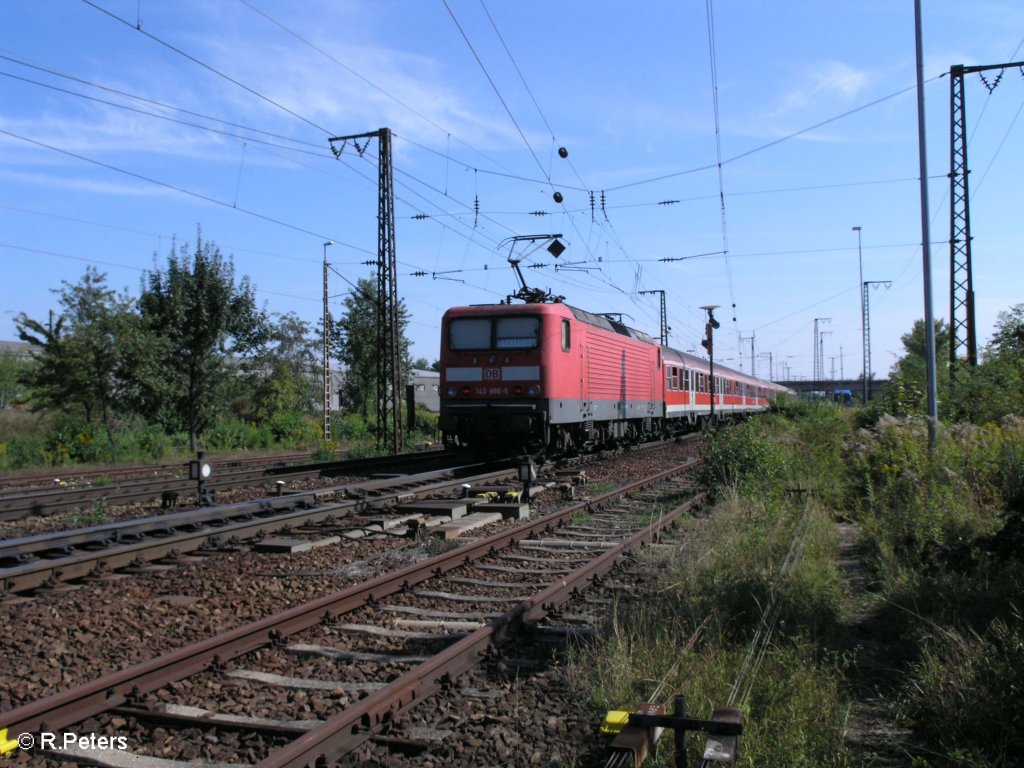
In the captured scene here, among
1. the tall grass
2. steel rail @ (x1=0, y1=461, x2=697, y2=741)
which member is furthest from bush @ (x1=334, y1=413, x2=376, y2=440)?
the tall grass

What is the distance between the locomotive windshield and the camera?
16.2m

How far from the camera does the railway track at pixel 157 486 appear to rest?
1186 cm

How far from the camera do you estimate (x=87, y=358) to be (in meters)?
24.2

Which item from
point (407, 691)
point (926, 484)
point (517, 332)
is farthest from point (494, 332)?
point (407, 691)

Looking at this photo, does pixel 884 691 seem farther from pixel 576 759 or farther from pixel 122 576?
pixel 122 576

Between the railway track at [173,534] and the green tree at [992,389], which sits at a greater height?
the green tree at [992,389]

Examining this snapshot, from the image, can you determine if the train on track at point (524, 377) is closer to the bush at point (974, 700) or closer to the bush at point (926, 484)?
the bush at point (926, 484)

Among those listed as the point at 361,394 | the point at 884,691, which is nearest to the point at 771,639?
the point at 884,691

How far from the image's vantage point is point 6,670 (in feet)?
15.8

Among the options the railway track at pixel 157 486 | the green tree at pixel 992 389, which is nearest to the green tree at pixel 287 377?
the railway track at pixel 157 486

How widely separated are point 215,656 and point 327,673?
0.69m

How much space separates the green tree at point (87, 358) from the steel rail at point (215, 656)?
1963cm

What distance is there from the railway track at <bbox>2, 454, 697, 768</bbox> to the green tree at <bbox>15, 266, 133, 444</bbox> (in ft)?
65.4

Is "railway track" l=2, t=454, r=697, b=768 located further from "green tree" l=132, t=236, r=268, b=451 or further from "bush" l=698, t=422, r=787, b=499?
"green tree" l=132, t=236, r=268, b=451
